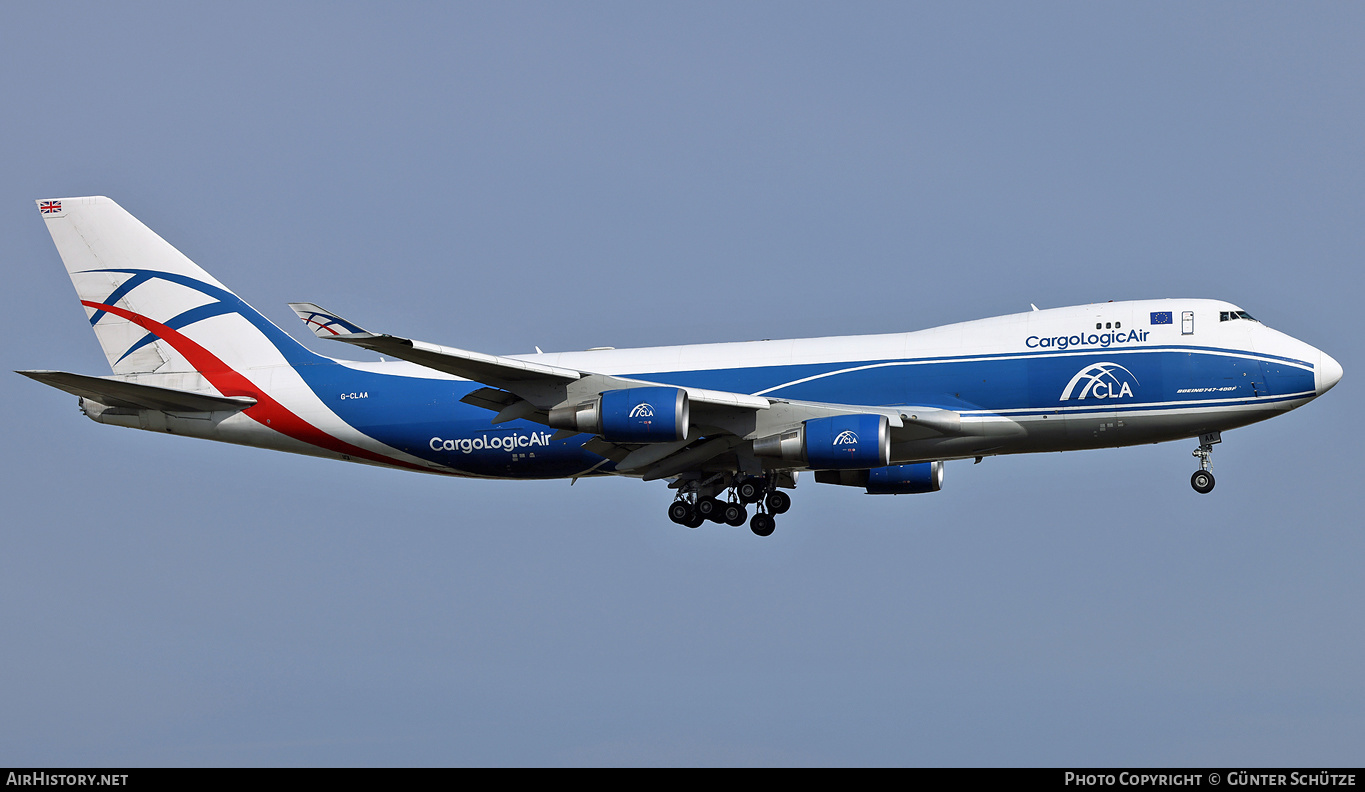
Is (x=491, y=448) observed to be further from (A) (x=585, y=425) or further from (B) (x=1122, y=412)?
(B) (x=1122, y=412)

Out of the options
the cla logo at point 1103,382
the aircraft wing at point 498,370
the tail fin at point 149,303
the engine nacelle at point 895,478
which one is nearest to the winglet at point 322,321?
the aircraft wing at point 498,370

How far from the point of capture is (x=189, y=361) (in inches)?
1822

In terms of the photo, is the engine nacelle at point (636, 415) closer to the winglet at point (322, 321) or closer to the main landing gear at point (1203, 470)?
the winglet at point (322, 321)

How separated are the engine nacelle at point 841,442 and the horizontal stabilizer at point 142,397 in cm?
1737

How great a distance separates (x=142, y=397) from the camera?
145 feet

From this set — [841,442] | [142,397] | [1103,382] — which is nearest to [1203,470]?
[1103,382]

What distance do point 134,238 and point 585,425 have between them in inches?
686

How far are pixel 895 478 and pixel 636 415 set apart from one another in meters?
11.3

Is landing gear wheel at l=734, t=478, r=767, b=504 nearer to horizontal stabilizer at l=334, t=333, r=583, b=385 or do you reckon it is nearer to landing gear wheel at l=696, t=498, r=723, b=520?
landing gear wheel at l=696, t=498, r=723, b=520

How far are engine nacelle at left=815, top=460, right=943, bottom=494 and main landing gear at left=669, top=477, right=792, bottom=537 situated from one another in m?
1.92

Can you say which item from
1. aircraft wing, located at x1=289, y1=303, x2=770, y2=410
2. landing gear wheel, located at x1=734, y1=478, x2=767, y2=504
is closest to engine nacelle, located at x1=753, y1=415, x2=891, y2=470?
aircraft wing, located at x1=289, y1=303, x2=770, y2=410

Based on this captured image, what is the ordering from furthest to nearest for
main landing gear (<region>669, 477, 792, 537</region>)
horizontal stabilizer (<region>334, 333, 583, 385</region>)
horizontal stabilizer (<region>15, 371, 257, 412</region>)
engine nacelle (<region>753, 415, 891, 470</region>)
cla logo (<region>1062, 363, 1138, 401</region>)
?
main landing gear (<region>669, 477, 792, 537</region>) → horizontal stabilizer (<region>15, 371, 257, 412</region>) → cla logo (<region>1062, 363, 1138, 401</region>) → engine nacelle (<region>753, 415, 891, 470</region>) → horizontal stabilizer (<region>334, 333, 583, 385</region>)

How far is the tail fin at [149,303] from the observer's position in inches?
1826

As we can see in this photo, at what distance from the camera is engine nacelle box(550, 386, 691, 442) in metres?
38.9
